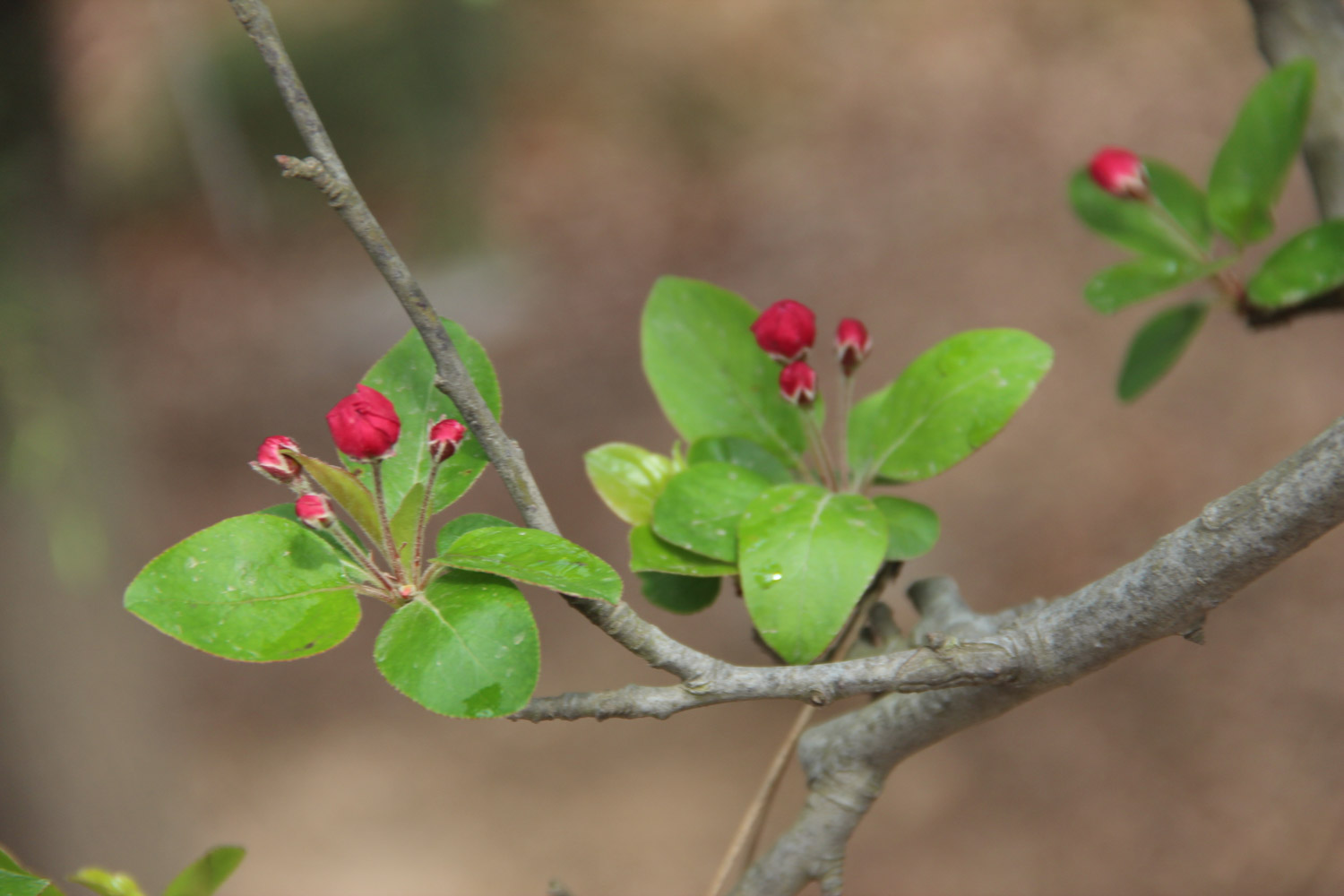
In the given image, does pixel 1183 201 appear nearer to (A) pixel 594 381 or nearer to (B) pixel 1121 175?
(B) pixel 1121 175

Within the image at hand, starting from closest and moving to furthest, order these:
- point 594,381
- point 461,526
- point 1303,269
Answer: point 461,526
point 1303,269
point 594,381

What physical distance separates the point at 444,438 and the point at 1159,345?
784 millimetres

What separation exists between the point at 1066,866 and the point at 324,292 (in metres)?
4.02

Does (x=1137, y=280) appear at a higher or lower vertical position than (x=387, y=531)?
higher

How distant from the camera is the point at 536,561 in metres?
0.50

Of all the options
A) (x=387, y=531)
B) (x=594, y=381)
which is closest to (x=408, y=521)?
(x=387, y=531)

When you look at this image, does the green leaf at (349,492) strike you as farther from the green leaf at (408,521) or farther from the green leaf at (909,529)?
the green leaf at (909,529)

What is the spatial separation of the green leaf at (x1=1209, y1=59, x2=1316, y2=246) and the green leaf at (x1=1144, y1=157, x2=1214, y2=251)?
50 millimetres

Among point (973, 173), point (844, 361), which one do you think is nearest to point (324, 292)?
point (973, 173)

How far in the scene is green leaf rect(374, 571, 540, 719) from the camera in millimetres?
484

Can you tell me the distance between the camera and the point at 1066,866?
2.45m

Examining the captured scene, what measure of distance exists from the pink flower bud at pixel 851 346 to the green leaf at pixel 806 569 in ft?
0.42

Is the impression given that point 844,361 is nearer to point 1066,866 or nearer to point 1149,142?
point 1066,866

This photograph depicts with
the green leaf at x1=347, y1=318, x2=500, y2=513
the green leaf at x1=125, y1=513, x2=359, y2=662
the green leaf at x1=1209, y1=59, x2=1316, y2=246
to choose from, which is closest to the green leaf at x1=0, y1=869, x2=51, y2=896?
the green leaf at x1=125, y1=513, x2=359, y2=662
